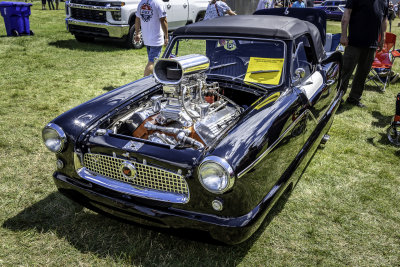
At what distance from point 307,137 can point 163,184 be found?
5.04 feet

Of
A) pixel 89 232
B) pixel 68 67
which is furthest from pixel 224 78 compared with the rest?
pixel 68 67

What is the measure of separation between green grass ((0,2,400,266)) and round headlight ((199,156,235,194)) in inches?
14.8

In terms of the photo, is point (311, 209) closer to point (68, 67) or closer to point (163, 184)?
point (163, 184)

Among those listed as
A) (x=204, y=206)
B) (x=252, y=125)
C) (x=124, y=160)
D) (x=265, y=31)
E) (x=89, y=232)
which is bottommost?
(x=89, y=232)

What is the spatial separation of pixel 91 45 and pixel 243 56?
702 centimetres

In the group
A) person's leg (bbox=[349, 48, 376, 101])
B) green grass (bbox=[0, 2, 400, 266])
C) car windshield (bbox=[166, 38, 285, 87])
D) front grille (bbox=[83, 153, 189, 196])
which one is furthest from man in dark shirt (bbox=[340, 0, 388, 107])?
front grille (bbox=[83, 153, 189, 196])

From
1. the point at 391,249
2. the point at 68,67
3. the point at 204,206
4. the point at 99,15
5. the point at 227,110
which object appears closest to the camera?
the point at 204,206

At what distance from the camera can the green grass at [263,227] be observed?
93.9 inches

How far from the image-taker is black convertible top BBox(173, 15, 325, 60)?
295 centimetres

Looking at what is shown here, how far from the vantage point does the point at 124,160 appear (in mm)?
2262

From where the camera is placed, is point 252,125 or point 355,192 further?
point 355,192

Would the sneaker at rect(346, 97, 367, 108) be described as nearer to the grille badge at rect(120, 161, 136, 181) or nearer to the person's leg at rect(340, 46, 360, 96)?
the person's leg at rect(340, 46, 360, 96)

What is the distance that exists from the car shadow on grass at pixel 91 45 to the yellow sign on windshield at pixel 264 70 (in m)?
6.44

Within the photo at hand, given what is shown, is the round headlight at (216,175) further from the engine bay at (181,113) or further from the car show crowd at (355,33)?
the car show crowd at (355,33)
